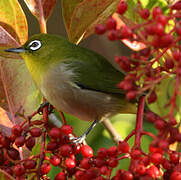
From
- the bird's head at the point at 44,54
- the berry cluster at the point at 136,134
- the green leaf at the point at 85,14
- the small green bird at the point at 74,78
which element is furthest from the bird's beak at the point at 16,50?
the berry cluster at the point at 136,134

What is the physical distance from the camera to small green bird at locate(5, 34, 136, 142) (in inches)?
81.7

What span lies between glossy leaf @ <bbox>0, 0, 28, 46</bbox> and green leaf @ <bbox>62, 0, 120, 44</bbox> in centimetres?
22

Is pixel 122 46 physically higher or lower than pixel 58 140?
lower

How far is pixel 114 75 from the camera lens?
2129 millimetres

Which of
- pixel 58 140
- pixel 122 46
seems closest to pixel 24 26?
pixel 58 140

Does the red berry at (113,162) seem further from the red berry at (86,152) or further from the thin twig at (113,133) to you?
the thin twig at (113,133)

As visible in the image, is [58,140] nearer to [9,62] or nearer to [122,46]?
[9,62]

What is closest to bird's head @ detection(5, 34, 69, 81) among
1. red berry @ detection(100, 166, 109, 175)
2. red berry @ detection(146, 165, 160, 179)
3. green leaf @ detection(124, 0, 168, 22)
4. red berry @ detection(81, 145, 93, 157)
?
green leaf @ detection(124, 0, 168, 22)

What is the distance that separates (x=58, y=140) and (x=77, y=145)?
10 cm

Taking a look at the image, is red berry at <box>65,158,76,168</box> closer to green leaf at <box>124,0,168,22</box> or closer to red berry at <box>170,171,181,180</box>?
red berry at <box>170,171,181,180</box>

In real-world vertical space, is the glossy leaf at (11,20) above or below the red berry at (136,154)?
above

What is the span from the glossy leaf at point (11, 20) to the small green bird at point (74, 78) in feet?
0.32

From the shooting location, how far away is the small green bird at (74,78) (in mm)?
2074

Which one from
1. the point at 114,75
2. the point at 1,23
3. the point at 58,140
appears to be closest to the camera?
the point at 58,140
